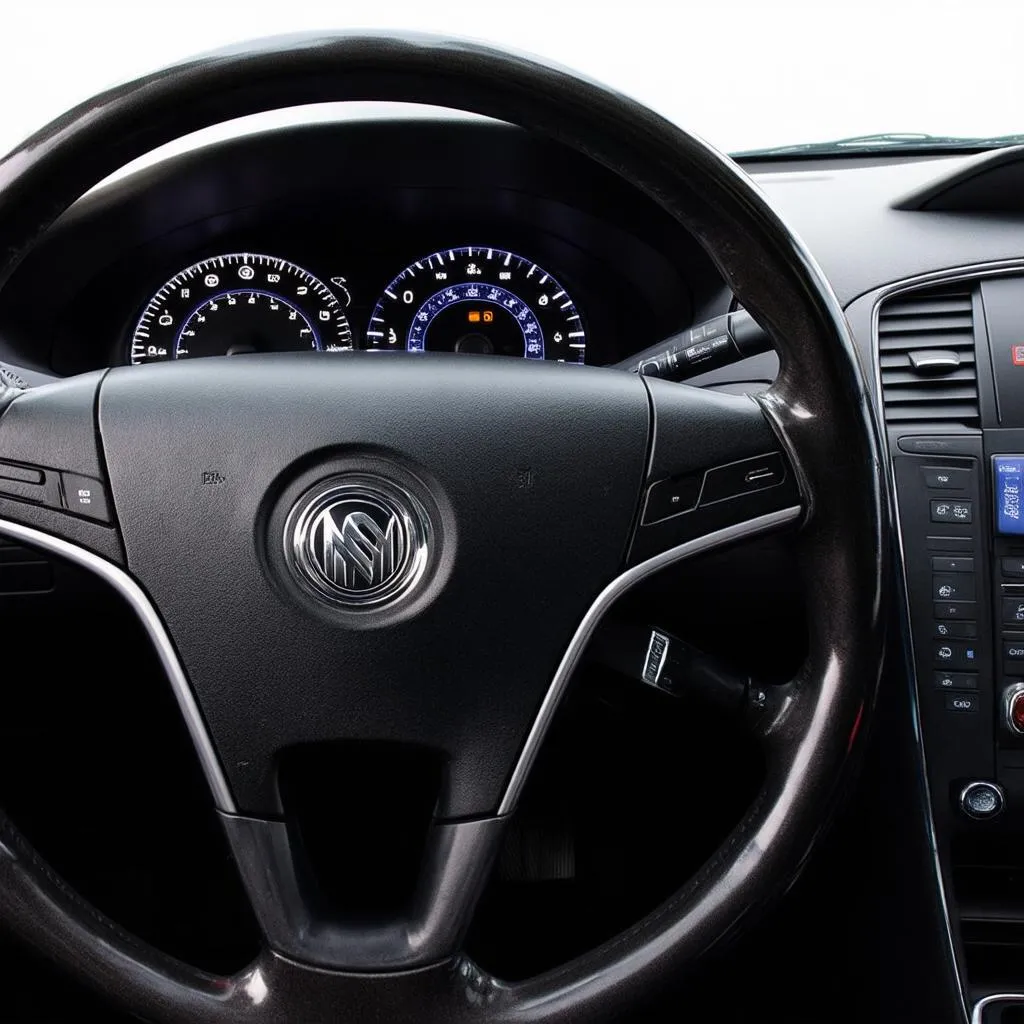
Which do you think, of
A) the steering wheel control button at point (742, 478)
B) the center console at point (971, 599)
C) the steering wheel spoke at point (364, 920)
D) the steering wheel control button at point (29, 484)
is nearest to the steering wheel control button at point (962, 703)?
the center console at point (971, 599)

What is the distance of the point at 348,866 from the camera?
1.24m

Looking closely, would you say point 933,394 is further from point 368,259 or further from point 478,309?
point 368,259

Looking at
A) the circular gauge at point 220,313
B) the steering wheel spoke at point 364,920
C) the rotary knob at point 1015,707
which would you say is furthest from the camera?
the circular gauge at point 220,313

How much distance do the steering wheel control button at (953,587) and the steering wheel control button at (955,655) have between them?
0.16ft

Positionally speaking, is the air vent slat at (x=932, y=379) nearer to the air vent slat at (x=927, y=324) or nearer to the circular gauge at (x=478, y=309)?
the air vent slat at (x=927, y=324)

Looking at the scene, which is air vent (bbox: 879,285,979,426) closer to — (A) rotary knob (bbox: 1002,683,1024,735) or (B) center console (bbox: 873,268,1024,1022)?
(B) center console (bbox: 873,268,1024,1022)

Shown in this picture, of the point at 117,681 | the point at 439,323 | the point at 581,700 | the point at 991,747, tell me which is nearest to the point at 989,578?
the point at 991,747

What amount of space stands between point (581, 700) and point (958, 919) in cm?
53

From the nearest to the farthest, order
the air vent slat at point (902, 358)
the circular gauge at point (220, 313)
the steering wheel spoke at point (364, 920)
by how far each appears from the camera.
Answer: the steering wheel spoke at point (364, 920) → the air vent slat at point (902, 358) → the circular gauge at point (220, 313)

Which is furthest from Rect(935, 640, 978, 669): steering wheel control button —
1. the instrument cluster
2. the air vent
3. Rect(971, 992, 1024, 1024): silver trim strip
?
the instrument cluster

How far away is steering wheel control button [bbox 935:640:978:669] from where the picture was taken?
1331 millimetres

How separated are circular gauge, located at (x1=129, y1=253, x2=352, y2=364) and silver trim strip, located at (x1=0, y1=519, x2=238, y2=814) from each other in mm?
689

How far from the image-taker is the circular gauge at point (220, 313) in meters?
1.57

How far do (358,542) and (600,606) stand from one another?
178mm
